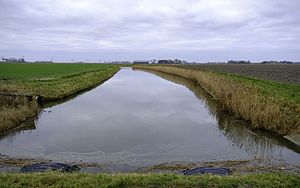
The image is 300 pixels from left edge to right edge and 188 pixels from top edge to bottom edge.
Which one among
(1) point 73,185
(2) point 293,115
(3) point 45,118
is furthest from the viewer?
(3) point 45,118

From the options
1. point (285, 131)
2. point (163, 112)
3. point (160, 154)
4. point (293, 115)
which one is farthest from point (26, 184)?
point (163, 112)

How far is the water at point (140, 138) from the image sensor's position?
10.4 meters

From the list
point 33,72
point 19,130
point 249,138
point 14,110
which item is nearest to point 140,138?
point 249,138

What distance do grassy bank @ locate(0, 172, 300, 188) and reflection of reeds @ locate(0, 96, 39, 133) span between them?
309 inches

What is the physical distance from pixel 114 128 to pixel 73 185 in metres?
8.41

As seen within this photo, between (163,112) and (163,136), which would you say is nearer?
(163,136)

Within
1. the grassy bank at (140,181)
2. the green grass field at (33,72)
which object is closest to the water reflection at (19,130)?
the grassy bank at (140,181)

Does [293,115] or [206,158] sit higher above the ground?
[293,115]

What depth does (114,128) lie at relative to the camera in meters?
14.4

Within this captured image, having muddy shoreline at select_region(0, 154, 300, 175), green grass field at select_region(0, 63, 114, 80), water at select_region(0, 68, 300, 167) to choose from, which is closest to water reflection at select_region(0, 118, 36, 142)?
water at select_region(0, 68, 300, 167)

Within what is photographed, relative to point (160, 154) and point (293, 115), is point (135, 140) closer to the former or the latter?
point (160, 154)

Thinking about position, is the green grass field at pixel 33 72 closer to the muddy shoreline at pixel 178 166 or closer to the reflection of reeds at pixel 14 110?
the reflection of reeds at pixel 14 110

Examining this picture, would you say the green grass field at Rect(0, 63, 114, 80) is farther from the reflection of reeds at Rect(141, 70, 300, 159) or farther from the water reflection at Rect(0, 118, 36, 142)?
the reflection of reeds at Rect(141, 70, 300, 159)

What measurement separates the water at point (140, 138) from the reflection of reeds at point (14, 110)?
47 cm
